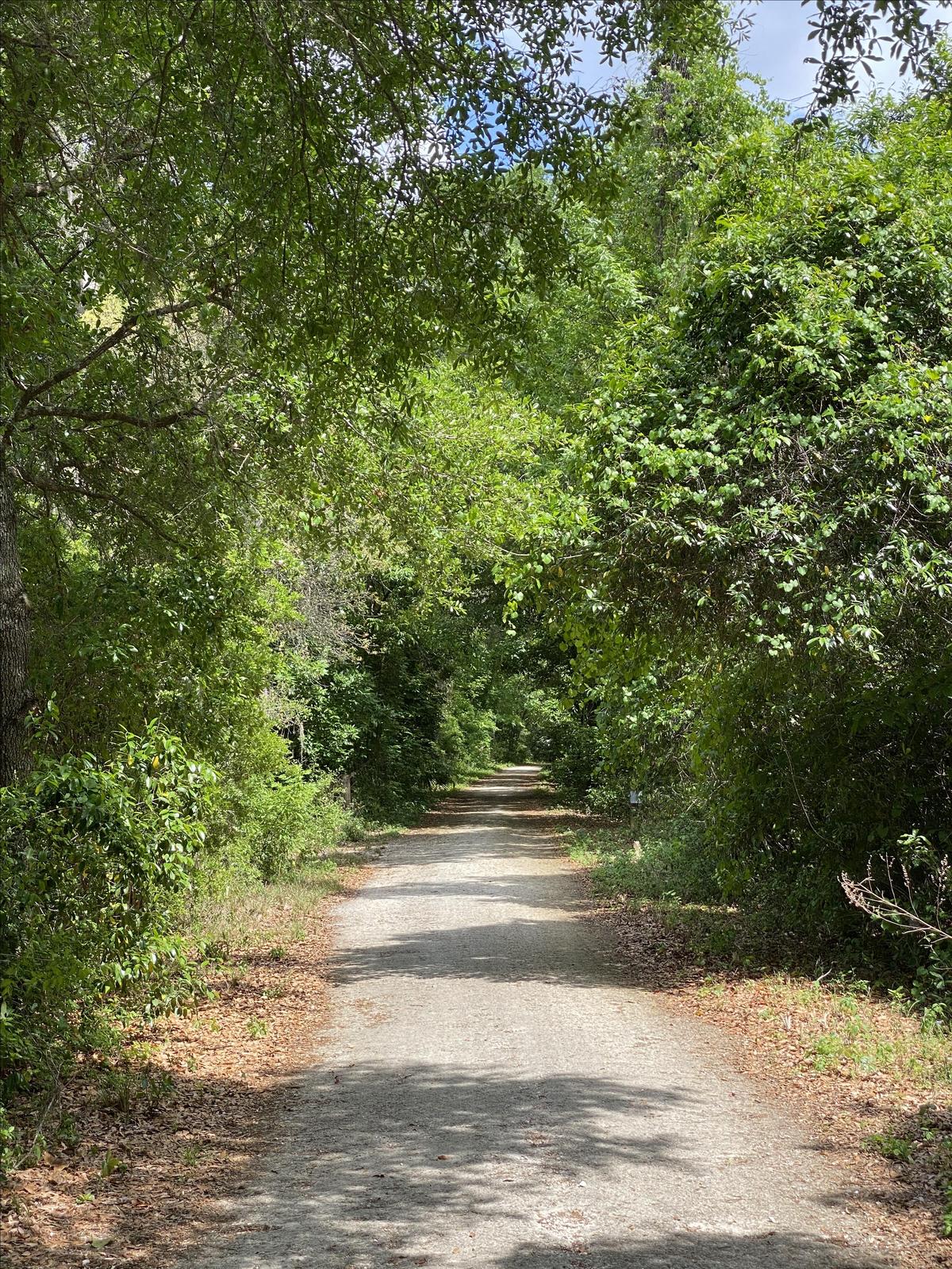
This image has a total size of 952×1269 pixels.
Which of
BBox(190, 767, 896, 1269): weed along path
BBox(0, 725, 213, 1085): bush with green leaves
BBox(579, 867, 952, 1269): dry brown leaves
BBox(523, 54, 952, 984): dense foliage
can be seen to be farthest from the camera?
BBox(523, 54, 952, 984): dense foliage

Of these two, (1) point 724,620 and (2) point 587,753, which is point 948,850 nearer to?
(1) point 724,620

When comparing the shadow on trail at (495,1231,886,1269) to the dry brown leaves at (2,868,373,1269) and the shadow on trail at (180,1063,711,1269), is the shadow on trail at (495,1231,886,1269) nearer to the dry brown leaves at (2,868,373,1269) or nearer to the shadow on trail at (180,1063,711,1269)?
the shadow on trail at (180,1063,711,1269)

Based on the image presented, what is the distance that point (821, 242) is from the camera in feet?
35.1

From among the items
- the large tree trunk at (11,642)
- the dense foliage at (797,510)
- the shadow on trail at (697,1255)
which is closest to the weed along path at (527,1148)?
the shadow on trail at (697,1255)

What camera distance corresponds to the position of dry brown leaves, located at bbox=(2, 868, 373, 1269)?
520 cm

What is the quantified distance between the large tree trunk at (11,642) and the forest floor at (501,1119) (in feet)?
7.89

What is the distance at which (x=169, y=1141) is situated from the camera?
6.64 m

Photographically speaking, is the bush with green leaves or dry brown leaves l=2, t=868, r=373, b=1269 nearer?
dry brown leaves l=2, t=868, r=373, b=1269

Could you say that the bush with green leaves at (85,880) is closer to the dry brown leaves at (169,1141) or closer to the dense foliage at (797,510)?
the dry brown leaves at (169,1141)

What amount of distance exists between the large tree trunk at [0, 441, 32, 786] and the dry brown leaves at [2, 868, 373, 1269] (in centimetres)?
242

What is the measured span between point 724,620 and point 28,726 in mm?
6395

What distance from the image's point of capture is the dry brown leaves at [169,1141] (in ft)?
17.1

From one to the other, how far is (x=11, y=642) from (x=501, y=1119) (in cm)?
513

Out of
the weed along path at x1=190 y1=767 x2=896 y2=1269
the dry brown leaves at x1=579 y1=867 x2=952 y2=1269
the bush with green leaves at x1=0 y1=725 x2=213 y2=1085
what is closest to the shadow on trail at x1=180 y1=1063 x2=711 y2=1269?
the weed along path at x1=190 y1=767 x2=896 y2=1269
